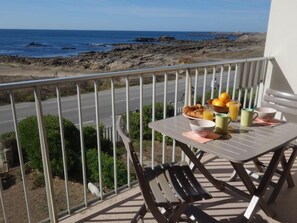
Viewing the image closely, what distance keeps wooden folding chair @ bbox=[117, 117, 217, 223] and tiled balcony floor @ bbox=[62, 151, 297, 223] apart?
0.32m

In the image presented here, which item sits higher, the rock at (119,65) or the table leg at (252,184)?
the table leg at (252,184)

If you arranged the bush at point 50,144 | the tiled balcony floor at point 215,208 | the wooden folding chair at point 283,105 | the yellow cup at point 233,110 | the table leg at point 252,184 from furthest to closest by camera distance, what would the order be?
the bush at point 50,144, the wooden folding chair at point 283,105, the tiled balcony floor at point 215,208, the yellow cup at point 233,110, the table leg at point 252,184

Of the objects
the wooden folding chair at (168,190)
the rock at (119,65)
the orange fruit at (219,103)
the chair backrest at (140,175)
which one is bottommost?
the rock at (119,65)

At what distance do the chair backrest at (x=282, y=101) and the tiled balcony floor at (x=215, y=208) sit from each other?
2.69 feet

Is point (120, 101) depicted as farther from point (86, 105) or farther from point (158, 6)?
point (158, 6)

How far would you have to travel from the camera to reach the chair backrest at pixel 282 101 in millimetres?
2605

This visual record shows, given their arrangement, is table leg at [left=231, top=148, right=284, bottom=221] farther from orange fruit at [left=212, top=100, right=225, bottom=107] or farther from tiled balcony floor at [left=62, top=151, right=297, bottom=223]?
orange fruit at [left=212, top=100, right=225, bottom=107]

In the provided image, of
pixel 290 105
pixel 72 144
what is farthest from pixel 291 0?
pixel 72 144

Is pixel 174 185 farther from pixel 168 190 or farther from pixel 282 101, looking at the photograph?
pixel 282 101

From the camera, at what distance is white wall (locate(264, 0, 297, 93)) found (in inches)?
142

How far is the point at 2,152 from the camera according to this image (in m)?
5.21

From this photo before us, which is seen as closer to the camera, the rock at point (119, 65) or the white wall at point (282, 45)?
the white wall at point (282, 45)

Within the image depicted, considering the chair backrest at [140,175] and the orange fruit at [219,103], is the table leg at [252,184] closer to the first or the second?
the orange fruit at [219,103]

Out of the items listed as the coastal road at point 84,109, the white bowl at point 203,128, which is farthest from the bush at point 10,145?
the white bowl at point 203,128
